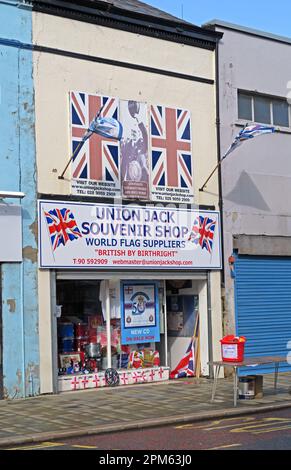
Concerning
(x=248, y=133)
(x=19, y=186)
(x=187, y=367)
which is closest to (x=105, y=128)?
(x=19, y=186)

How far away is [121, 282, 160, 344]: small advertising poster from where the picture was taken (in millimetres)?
15781

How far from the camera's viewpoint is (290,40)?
63.4 ft

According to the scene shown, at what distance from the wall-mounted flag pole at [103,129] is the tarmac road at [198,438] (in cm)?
600

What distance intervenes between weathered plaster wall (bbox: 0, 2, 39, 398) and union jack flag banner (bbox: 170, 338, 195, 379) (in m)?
4.04

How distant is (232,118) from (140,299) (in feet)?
16.6

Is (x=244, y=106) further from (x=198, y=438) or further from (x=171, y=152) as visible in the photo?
(x=198, y=438)

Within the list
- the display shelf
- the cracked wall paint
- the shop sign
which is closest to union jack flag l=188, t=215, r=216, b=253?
the display shelf

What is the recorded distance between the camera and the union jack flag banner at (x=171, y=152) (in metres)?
16.2

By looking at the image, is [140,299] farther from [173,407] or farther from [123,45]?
[123,45]

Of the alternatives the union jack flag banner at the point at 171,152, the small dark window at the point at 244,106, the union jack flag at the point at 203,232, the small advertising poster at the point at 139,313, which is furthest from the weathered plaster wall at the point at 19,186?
the small dark window at the point at 244,106

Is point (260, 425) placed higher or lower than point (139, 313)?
lower

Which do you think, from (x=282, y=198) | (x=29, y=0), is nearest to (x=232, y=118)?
(x=282, y=198)

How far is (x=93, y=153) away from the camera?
15227 millimetres

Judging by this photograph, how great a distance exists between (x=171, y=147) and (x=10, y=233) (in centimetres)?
457
